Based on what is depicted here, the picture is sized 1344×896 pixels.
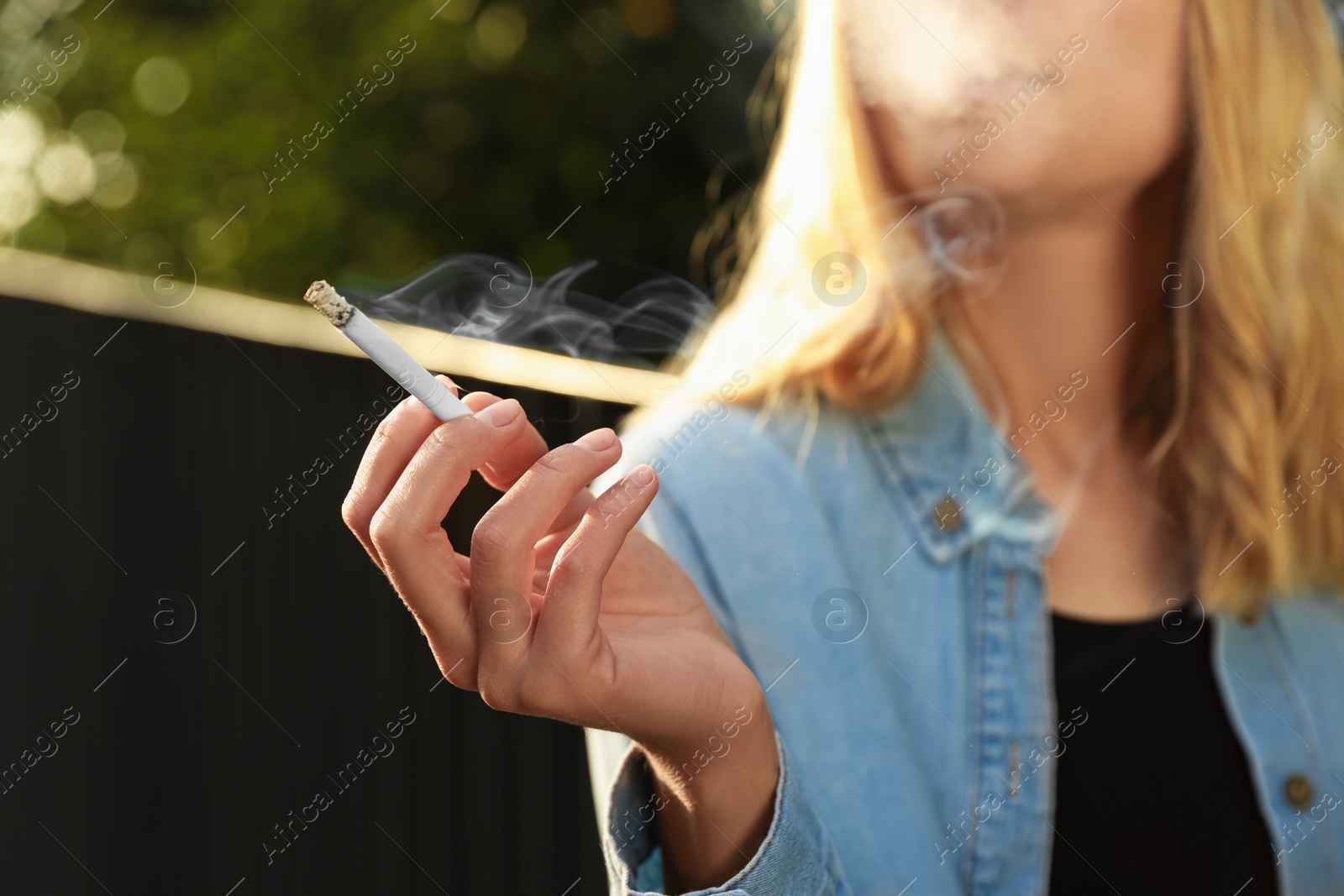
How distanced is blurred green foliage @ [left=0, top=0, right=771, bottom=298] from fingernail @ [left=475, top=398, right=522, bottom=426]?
487 centimetres

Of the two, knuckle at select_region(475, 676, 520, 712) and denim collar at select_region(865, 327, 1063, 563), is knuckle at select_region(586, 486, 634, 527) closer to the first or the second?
knuckle at select_region(475, 676, 520, 712)

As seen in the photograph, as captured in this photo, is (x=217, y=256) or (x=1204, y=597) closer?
(x=1204, y=597)

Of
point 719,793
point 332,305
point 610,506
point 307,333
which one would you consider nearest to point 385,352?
point 332,305

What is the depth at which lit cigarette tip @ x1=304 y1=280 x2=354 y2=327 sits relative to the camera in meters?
1.15

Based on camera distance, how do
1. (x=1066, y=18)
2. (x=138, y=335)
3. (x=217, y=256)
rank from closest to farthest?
(x=1066, y=18) → (x=138, y=335) → (x=217, y=256)

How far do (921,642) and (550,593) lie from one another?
915mm

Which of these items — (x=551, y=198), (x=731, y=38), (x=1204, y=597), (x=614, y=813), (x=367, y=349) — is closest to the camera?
(x=367, y=349)

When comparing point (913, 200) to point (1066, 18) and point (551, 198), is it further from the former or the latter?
point (551, 198)

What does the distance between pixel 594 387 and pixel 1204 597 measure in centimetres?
161

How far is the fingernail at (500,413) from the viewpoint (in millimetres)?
1245

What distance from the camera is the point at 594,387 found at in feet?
9.76

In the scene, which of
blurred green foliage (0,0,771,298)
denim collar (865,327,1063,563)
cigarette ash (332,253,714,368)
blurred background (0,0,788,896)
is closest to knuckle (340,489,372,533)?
cigarette ash (332,253,714,368)

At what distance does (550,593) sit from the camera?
125 centimetres

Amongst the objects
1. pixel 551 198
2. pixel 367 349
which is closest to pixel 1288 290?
pixel 367 349
